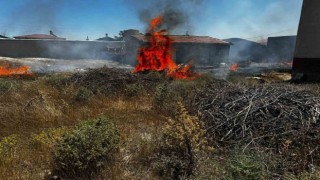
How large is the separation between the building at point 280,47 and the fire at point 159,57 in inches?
1351

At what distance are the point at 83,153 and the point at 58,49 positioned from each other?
1601 inches

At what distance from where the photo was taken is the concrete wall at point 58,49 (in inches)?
1594

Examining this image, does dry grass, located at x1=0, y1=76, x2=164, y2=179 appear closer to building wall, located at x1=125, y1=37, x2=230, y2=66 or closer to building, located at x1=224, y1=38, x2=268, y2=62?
building wall, located at x1=125, y1=37, x2=230, y2=66

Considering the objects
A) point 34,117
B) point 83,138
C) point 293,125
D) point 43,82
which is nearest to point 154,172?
point 83,138

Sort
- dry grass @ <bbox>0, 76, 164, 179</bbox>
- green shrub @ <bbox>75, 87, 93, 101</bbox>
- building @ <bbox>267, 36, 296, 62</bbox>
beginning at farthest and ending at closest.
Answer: building @ <bbox>267, 36, 296, 62</bbox> < green shrub @ <bbox>75, 87, 93, 101</bbox> < dry grass @ <bbox>0, 76, 164, 179</bbox>

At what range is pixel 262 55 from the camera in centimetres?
5653

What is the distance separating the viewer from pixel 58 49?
142 feet

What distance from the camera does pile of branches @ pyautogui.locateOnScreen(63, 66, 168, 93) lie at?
506 inches

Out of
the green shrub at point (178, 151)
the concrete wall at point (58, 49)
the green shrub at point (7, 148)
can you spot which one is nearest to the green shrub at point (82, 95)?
the green shrub at point (7, 148)

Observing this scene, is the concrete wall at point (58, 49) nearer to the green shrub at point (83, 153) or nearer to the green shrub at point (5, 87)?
the green shrub at point (5, 87)

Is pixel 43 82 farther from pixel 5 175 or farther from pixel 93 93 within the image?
pixel 5 175

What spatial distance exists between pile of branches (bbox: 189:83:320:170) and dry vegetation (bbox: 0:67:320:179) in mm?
19

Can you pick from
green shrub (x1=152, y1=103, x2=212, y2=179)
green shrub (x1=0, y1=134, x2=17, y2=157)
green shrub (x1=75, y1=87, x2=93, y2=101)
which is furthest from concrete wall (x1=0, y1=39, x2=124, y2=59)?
green shrub (x1=152, y1=103, x2=212, y2=179)

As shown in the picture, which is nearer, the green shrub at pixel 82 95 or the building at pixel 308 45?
the green shrub at pixel 82 95
